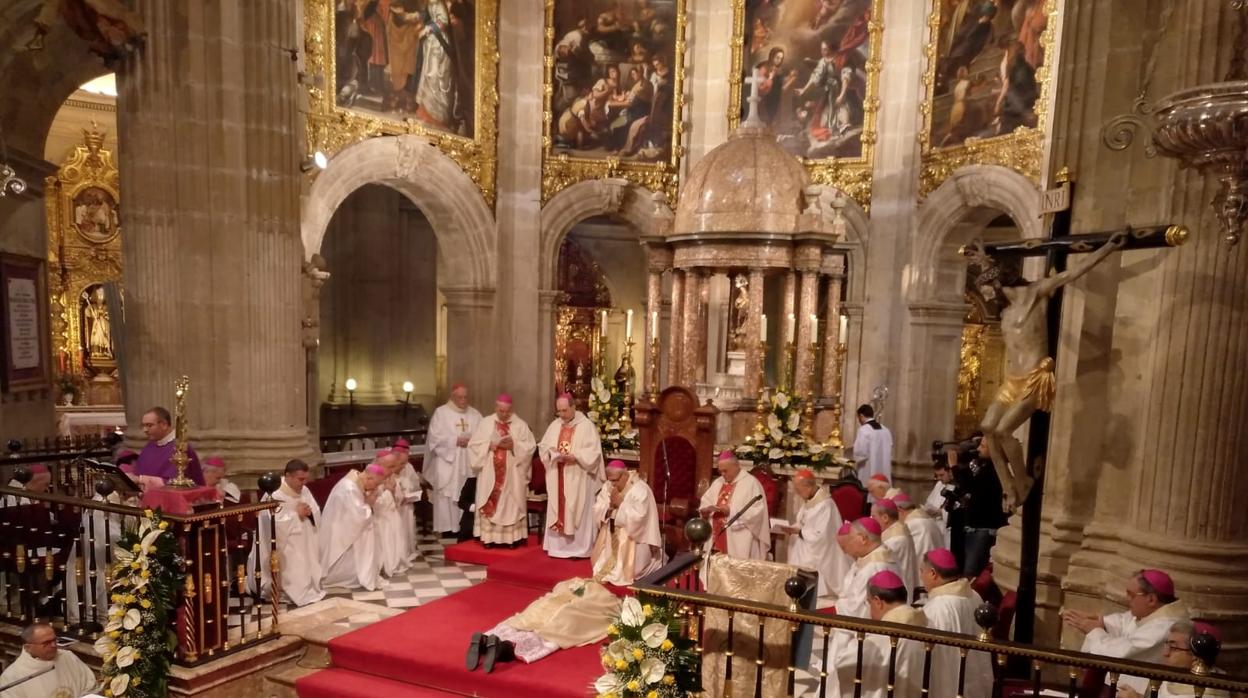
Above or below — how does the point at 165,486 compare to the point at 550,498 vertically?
above

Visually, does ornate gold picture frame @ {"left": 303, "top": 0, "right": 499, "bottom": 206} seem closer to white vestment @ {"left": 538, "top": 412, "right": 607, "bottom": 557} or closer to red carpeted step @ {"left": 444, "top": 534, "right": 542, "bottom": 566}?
white vestment @ {"left": 538, "top": 412, "right": 607, "bottom": 557}

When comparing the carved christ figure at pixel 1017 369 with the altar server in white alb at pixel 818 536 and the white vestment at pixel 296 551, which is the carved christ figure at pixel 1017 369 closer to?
the altar server in white alb at pixel 818 536

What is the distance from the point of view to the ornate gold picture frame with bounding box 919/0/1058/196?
34.3 ft

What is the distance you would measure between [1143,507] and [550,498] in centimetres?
540

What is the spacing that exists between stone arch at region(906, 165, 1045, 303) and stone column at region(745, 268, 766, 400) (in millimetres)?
2887

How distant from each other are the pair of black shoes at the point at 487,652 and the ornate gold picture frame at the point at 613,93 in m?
9.25

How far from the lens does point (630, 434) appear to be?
1176cm

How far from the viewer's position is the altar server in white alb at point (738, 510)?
742cm

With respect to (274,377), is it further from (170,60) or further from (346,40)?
(346,40)

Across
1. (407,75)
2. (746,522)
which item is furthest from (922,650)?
(407,75)

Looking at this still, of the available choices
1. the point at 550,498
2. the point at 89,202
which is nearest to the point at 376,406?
the point at 89,202

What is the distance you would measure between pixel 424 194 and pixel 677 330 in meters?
4.46

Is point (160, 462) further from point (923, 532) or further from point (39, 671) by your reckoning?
point (923, 532)

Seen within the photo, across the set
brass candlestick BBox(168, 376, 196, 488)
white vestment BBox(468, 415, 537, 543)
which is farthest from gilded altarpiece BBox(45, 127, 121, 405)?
brass candlestick BBox(168, 376, 196, 488)
